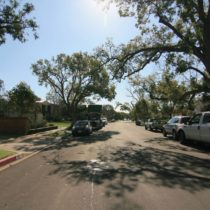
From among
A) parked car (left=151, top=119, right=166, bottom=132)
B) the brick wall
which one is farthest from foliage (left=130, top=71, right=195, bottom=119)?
the brick wall

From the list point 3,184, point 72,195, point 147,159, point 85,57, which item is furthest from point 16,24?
point 85,57

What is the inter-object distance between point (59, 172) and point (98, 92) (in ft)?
146

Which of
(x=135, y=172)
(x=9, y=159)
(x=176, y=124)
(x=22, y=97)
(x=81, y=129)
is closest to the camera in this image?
(x=135, y=172)

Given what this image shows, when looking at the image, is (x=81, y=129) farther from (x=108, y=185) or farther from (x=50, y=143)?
(x=108, y=185)

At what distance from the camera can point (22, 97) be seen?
43.5 metres

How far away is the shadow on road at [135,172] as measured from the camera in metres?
9.98

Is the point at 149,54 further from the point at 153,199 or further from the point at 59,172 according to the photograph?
the point at 153,199

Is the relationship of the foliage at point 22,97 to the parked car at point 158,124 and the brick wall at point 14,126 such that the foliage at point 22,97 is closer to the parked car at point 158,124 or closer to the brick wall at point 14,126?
the brick wall at point 14,126

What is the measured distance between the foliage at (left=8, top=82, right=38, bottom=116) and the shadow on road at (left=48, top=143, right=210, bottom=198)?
2863 centimetres

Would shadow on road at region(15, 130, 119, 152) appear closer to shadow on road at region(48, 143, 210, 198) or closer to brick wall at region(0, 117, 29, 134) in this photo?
shadow on road at region(48, 143, 210, 198)

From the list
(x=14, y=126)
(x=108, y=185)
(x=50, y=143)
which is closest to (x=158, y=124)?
(x=14, y=126)

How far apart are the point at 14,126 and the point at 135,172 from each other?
25.8 m

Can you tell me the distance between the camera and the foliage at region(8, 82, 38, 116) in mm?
43403

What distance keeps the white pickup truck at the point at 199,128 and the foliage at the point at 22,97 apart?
2419cm
